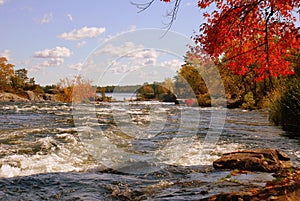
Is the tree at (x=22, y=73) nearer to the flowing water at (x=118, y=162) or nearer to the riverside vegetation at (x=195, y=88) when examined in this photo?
the riverside vegetation at (x=195, y=88)

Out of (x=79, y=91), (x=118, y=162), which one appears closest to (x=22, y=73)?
(x=79, y=91)

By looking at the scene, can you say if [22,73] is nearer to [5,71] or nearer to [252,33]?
[5,71]

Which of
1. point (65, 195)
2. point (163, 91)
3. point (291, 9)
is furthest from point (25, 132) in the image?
point (163, 91)

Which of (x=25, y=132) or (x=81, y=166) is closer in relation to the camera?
(x=81, y=166)

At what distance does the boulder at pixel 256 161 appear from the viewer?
18.7ft

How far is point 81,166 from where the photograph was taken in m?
6.50

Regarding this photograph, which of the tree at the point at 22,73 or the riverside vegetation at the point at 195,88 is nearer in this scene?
the riverside vegetation at the point at 195,88

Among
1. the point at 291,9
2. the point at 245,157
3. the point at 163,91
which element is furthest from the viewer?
the point at 163,91

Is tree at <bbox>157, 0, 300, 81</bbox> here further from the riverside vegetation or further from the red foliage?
the riverside vegetation

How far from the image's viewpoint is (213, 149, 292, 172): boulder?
570 cm

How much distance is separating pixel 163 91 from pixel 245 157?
33012mm

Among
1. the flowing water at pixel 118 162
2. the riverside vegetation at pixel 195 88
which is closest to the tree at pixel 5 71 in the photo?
the riverside vegetation at pixel 195 88

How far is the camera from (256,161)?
5766 mm

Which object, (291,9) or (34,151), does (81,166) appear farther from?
(291,9)
